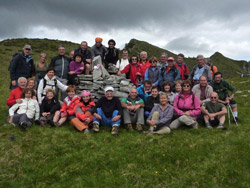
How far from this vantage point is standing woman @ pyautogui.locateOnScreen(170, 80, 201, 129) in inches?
325

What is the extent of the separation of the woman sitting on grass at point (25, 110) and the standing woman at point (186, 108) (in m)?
6.31

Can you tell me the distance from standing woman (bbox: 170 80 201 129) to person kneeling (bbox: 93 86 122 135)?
8.29 ft

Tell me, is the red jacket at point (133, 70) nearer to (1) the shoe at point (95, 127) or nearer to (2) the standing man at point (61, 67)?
(2) the standing man at point (61, 67)

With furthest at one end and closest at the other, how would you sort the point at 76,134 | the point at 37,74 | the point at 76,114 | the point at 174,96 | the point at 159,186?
the point at 37,74
the point at 174,96
the point at 76,114
the point at 76,134
the point at 159,186

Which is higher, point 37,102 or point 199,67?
point 199,67

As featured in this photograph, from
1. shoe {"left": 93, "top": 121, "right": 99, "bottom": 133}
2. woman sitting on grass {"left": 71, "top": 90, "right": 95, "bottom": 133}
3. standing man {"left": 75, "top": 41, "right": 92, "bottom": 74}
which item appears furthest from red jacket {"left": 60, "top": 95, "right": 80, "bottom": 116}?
standing man {"left": 75, "top": 41, "right": 92, "bottom": 74}

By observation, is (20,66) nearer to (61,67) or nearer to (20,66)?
(20,66)

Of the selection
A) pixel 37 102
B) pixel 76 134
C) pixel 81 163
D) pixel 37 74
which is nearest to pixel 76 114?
pixel 76 134

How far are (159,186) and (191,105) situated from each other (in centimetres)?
483

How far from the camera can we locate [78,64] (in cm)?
1075

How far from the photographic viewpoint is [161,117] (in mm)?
8297

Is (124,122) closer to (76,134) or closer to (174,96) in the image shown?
(76,134)

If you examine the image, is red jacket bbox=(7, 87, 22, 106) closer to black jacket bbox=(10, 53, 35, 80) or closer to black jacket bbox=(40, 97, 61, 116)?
black jacket bbox=(40, 97, 61, 116)

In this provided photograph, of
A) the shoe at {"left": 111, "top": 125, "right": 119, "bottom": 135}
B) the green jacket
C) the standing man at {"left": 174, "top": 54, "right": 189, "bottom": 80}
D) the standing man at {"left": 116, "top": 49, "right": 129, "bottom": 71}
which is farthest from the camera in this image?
the standing man at {"left": 116, "top": 49, "right": 129, "bottom": 71}
